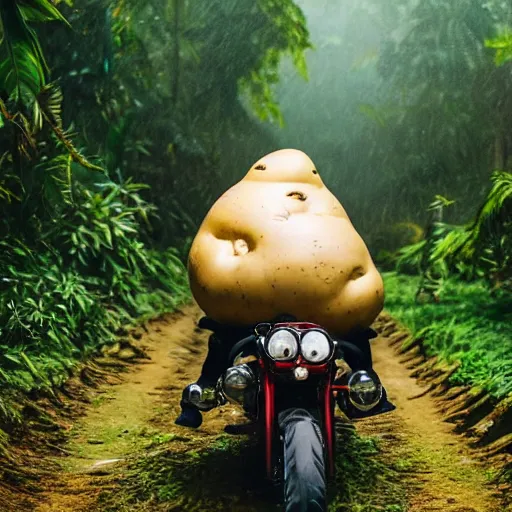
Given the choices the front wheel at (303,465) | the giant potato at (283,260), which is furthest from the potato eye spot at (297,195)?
the front wheel at (303,465)

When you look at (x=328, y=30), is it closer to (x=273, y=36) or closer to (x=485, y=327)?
(x=273, y=36)

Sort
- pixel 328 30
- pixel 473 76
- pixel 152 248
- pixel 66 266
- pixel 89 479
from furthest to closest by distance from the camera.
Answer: pixel 328 30, pixel 473 76, pixel 152 248, pixel 66 266, pixel 89 479

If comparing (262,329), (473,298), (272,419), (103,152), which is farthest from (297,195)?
(103,152)

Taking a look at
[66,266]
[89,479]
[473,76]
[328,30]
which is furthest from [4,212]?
[328,30]

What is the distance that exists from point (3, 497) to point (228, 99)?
28.9ft

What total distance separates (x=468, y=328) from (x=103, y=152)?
447 cm

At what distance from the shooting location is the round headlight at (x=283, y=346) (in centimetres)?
226

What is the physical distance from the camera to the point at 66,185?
4.95 m

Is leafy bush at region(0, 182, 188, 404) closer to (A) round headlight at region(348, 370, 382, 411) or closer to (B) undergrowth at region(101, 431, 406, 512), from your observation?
(B) undergrowth at region(101, 431, 406, 512)

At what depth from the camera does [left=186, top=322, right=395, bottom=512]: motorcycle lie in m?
2.12

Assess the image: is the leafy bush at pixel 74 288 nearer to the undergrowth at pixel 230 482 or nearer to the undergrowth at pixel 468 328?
the undergrowth at pixel 230 482

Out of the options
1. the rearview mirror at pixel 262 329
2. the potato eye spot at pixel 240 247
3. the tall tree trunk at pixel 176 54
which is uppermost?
the tall tree trunk at pixel 176 54

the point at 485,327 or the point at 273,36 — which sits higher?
the point at 273,36

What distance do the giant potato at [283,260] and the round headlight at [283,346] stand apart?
0.31 metres
